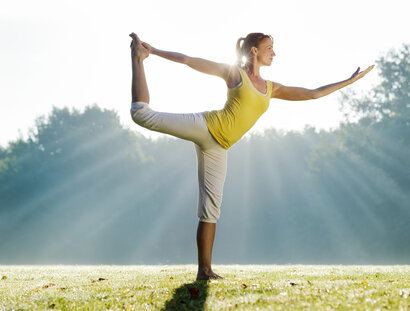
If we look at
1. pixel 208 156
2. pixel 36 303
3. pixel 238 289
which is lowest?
pixel 36 303

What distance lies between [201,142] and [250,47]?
4.92 ft

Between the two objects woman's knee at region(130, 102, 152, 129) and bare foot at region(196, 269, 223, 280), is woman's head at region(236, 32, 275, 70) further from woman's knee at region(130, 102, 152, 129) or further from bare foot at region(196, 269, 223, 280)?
bare foot at region(196, 269, 223, 280)

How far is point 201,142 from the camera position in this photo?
5.99m

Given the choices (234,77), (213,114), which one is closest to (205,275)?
(213,114)

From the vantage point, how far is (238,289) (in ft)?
17.5

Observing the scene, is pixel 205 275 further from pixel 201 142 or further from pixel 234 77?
pixel 234 77

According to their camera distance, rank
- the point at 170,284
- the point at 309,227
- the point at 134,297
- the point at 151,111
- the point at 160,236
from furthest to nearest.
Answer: the point at 160,236
the point at 309,227
the point at 170,284
the point at 151,111
the point at 134,297

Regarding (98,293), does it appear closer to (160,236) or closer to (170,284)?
(170,284)

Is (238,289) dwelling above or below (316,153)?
below

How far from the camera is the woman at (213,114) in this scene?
5.70 m

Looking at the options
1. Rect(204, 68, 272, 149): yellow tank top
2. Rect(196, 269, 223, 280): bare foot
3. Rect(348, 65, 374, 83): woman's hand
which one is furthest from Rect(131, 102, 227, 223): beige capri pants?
Rect(348, 65, 374, 83): woman's hand

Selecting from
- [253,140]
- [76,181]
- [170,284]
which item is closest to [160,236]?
[76,181]

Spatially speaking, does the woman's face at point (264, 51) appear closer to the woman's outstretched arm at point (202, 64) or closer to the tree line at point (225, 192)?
the woman's outstretched arm at point (202, 64)

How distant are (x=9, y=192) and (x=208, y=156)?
162 feet
